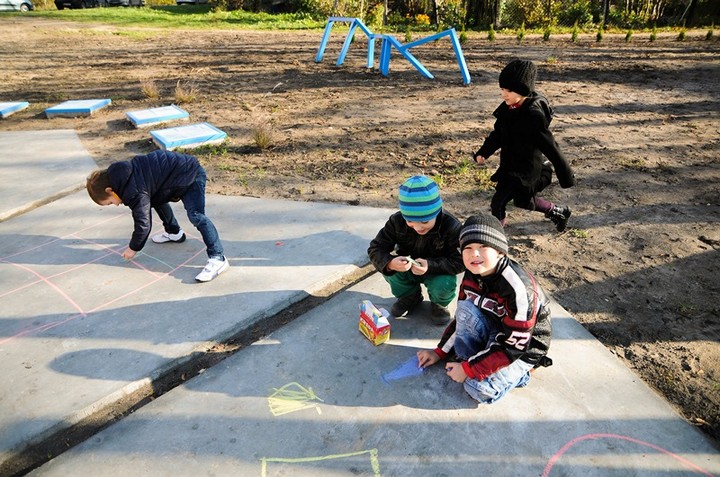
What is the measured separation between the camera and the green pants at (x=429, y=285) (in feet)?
8.41

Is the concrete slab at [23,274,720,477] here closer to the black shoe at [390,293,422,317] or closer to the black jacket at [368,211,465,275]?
the black shoe at [390,293,422,317]

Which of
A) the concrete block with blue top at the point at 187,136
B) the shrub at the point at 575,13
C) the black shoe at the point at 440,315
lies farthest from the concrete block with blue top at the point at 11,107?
the shrub at the point at 575,13

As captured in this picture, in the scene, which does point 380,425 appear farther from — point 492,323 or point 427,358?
point 492,323

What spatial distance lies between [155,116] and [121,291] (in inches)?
156

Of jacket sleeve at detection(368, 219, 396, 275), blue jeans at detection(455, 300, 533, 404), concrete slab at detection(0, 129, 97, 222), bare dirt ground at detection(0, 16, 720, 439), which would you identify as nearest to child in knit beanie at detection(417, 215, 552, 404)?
blue jeans at detection(455, 300, 533, 404)

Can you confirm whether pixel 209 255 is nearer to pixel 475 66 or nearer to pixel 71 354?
pixel 71 354

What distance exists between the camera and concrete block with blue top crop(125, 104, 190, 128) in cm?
611

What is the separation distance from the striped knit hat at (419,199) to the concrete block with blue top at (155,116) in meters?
5.00

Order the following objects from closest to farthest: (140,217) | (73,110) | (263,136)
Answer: (140,217), (263,136), (73,110)

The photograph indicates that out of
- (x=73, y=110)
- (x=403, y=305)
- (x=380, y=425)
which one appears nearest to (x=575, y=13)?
Answer: (x=73, y=110)

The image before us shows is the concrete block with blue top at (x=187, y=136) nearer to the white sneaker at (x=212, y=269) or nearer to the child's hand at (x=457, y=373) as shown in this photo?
the white sneaker at (x=212, y=269)

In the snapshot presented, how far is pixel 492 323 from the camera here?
2.11 m

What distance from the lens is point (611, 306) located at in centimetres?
287

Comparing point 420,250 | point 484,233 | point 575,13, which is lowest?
point 420,250
